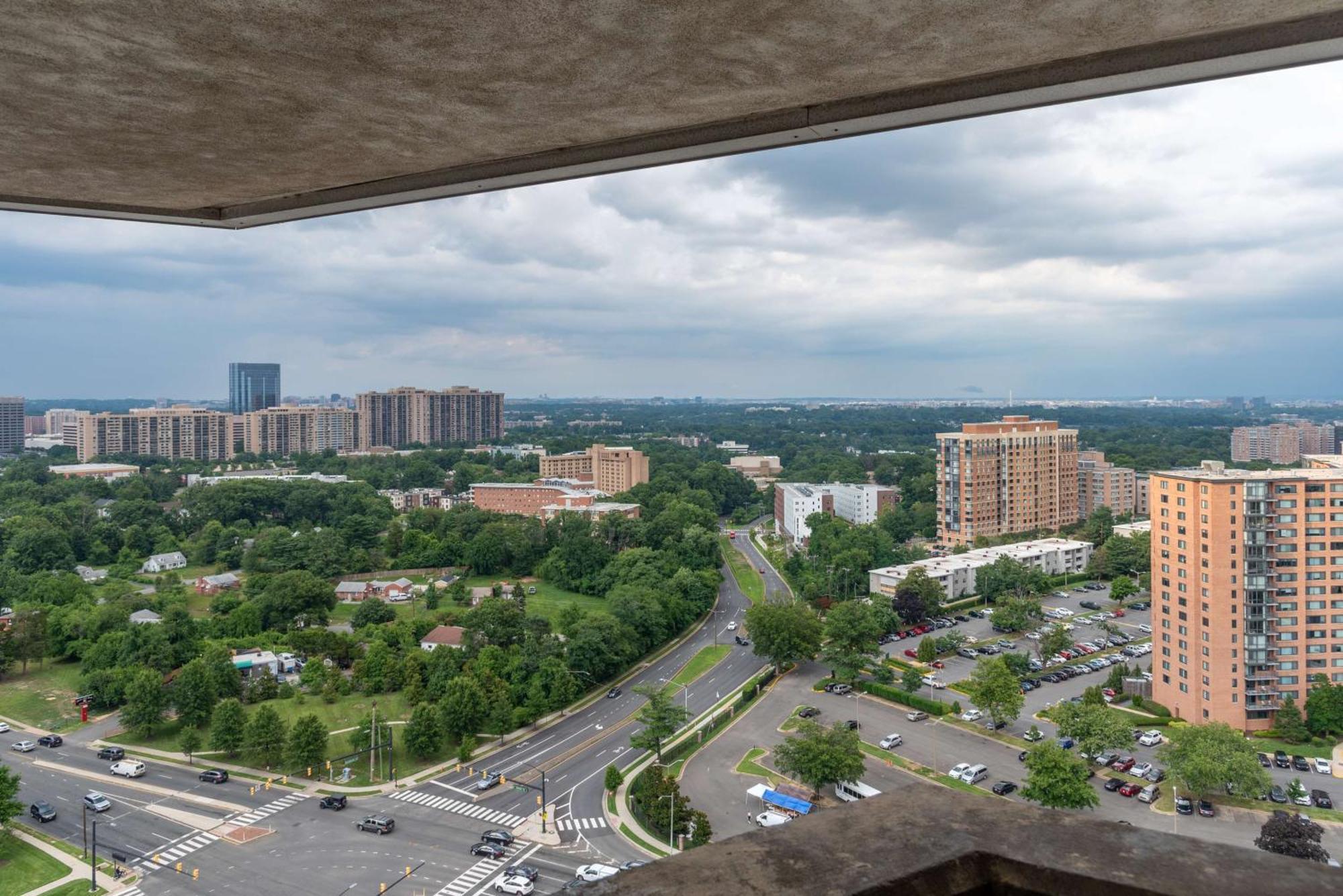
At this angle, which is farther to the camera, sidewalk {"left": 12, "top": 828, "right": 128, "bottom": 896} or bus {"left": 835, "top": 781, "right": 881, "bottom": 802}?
bus {"left": 835, "top": 781, "right": 881, "bottom": 802}

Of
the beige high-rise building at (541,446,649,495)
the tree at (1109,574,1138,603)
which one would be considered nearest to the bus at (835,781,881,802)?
the tree at (1109,574,1138,603)

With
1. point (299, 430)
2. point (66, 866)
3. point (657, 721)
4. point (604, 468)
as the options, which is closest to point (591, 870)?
point (657, 721)

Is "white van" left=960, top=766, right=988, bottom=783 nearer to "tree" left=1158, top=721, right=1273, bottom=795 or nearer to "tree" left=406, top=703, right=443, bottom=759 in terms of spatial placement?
"tree" left=1158, top=721, right=1273, bottom=795

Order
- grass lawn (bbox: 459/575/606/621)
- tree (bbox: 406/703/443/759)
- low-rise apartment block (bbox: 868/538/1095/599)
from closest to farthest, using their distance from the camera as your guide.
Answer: tree (bbox: 406/703/443/759), grass lawn (bbox: 459/575/606/621), low-rise apartment block (bbox: 868/538/1095/599)

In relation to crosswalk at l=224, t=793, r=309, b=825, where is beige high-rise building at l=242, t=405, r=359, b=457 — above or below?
above

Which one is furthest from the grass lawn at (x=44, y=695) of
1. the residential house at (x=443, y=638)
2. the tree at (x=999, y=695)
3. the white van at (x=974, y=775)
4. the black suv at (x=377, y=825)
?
the tree at (x=999, y=695)

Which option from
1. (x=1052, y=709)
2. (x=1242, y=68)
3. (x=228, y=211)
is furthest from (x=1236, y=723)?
(x=228, y=211)
